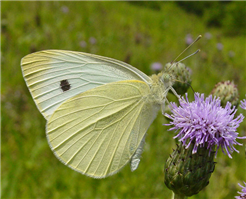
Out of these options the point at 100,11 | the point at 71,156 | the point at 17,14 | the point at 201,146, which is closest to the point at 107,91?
the point at 71,156

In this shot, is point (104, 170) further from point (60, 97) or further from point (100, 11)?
point (100, 11)

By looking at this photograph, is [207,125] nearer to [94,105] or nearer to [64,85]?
[94,105]

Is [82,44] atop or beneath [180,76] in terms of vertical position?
beneath

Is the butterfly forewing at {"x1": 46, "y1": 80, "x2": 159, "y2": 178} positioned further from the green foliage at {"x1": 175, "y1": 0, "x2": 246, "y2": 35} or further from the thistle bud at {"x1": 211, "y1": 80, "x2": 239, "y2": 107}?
the green foliage at {"x1": 175, "y1": 0, "x2": 246, "y2": 35}

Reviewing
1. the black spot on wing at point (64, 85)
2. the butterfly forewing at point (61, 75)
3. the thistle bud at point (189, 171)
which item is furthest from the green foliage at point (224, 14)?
the thistle bud at point (189, 171)

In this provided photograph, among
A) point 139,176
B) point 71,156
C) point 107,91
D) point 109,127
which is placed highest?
point 107,91

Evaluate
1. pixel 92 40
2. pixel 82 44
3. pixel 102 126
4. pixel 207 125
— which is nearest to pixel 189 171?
pixel 207 125

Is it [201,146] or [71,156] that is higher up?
[201,146]
